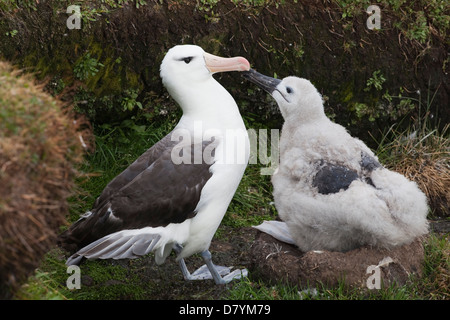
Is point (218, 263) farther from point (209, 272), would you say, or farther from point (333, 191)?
point (333, 191)

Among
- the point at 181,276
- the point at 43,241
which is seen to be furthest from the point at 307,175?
the point at 43,241

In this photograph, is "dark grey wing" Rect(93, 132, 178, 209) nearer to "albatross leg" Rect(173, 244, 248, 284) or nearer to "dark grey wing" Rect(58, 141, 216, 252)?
"dark grey wing" Rect(58, 141, 216, 252)

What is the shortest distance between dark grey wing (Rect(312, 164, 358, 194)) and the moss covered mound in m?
1.67

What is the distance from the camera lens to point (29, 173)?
322 centimetres

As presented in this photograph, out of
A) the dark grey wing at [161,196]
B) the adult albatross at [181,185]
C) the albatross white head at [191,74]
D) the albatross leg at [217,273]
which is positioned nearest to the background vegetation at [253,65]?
the albatross leg at [217,273]

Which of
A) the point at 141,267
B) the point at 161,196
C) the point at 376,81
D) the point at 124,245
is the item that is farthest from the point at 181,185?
the point at 376,81

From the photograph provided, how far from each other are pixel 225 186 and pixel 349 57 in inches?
101

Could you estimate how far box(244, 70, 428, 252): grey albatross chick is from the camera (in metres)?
4.29

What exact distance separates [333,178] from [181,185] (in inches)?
40.8

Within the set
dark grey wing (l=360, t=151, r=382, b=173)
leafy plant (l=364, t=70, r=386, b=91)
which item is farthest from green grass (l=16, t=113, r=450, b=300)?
leafy plant (l=364, t=70, r=386, b=91)

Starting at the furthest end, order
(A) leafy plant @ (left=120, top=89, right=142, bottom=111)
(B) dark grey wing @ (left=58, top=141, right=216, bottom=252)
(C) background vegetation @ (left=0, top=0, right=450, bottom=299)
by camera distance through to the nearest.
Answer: (A) leafy plant @ (left=120, top=89, right=142, bottom=111) → (C) background vegetation @ (left=0, top=0, right=450, bottom=299) → (B) dark grey wing @ (left=58, top=141, right=216, bottom=252)

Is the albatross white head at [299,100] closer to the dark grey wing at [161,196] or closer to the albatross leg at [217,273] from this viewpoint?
the dark grey wing at [161,196]

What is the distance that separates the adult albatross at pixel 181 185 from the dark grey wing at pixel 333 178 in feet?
2.04

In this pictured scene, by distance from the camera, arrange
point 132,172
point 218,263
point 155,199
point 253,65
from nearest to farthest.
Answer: point 155,199 → point 132,172 → point 218,263 → point 253,65
